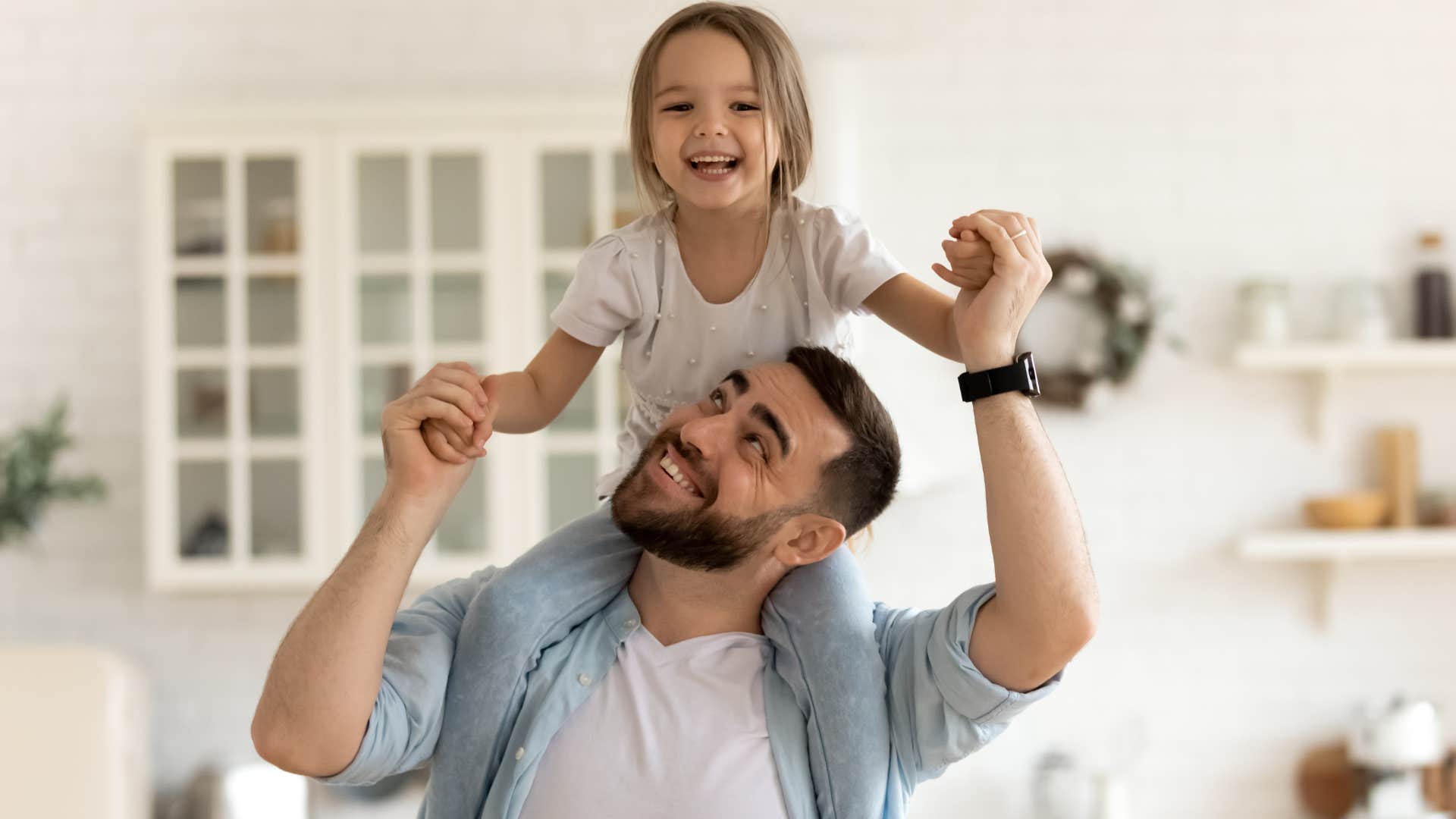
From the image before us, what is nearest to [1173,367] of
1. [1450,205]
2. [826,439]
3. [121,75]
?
[1450,205]

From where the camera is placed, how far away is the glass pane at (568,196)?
377cm

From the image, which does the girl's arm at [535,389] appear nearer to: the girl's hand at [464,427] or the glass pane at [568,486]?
the girl's hand at [464,427]

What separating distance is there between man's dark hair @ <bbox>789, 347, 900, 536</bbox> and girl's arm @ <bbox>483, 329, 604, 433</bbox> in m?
0.29

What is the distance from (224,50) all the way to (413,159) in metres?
0.88

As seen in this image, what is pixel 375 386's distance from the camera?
383cm

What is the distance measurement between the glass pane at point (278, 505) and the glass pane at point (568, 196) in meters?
1.00

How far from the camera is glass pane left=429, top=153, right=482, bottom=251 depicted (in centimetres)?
379

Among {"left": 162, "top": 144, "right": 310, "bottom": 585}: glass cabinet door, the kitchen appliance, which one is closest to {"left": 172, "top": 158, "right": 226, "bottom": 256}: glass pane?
{"left": 162, "top": 144, "right": 310, "bottom": 585}: glass cabinet door

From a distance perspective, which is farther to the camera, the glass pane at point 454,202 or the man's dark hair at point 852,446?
the glass pane at point 454,202

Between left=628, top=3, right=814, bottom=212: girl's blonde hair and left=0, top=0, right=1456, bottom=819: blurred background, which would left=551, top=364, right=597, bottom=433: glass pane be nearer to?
left=0, top=0, right=1456, bottom=819: blurred background

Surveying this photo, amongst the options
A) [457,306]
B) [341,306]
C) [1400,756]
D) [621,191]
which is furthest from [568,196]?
[1400,756]

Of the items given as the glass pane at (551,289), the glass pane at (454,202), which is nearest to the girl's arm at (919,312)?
the glass pane at (551,289)

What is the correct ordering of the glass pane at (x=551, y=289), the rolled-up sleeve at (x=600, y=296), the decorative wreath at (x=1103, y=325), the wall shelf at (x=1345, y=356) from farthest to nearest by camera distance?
the decorative wreath at (x=1103, y=325) → the wall shelf at (x=1345, y=356) → the glass pane at (x=551, y=289) → the rolled-up sleeve at (x=600, y=296)

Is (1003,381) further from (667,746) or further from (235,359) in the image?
(235,359)
